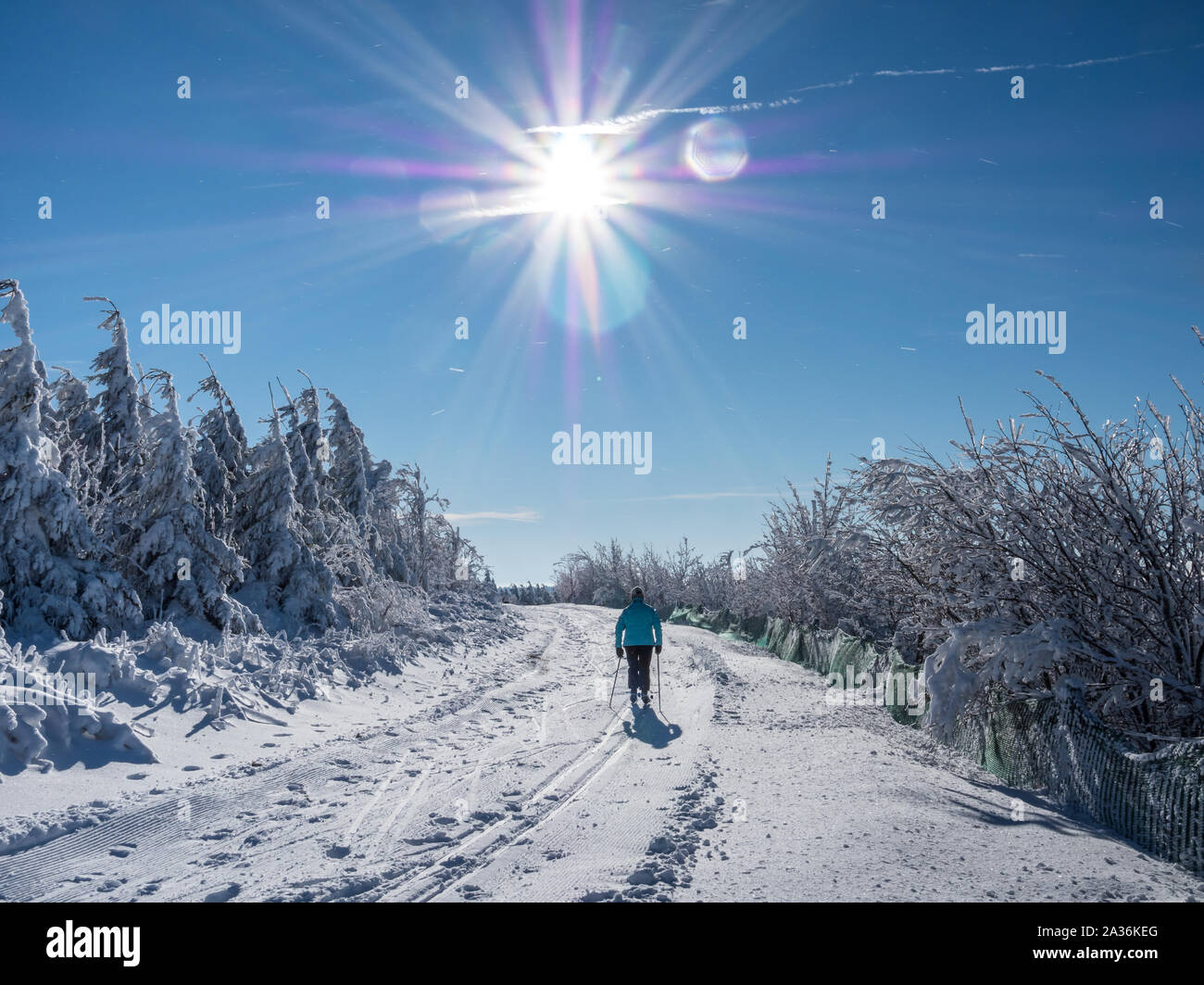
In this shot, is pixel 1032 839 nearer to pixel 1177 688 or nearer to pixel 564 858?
pixel 1177 688

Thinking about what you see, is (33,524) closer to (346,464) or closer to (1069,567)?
(1069,567)

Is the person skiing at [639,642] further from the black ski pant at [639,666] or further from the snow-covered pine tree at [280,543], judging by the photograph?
the snow-covered pine tree at [280,543]

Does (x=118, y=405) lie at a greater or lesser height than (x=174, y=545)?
greater

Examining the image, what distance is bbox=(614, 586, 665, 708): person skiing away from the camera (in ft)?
36.6

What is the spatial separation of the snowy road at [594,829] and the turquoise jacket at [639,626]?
226 centimetres

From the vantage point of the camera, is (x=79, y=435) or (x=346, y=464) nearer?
(x=79, y=435)

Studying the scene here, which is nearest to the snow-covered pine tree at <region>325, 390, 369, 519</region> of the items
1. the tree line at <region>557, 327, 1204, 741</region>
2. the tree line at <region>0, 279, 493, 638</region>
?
the tree line at <region>0, 279, 493, 638</region>

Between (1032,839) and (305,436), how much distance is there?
68.8 feet

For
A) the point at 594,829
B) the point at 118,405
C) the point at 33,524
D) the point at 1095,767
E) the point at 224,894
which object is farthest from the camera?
the point at 118,405

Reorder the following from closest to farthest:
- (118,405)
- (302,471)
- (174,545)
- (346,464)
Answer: (174,545)
(118,405)
(302,471)
(346,464)

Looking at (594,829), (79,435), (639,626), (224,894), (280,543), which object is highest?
(79,435)

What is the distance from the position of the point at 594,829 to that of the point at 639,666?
241 inches

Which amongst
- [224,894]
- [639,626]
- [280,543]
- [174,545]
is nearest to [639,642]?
[639,626]

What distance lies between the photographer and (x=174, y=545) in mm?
12523
